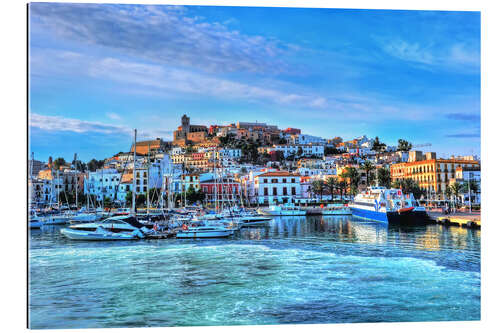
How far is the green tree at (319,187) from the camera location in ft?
119

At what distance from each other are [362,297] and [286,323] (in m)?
1.42

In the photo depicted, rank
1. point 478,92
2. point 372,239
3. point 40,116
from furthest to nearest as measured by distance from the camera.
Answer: point 372,239, point 478,92, point 40,116

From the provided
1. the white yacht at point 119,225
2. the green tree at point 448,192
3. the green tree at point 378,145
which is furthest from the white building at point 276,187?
the white yacht at point 119,225

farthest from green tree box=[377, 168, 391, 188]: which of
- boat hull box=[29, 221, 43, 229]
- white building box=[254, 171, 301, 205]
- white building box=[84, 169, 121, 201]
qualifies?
boat hull box=[29, 221, 43, 229]

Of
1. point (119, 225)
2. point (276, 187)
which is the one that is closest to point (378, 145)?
point (276, 187)

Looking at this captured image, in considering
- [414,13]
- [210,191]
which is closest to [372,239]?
[414,13]

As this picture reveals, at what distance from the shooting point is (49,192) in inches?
948

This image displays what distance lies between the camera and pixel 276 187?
35.2m

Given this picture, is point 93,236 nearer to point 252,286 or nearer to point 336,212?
point 252,286

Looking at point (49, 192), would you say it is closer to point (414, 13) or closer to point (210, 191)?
point (210, 191)

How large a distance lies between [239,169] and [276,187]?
840 centimetres

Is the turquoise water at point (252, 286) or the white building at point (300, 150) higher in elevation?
the white building at point (300, 150)

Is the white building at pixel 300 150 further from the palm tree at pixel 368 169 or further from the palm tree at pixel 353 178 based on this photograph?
the palm tree at pixel 368 169

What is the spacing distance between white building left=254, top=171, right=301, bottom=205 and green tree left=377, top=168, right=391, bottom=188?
7117 mm
